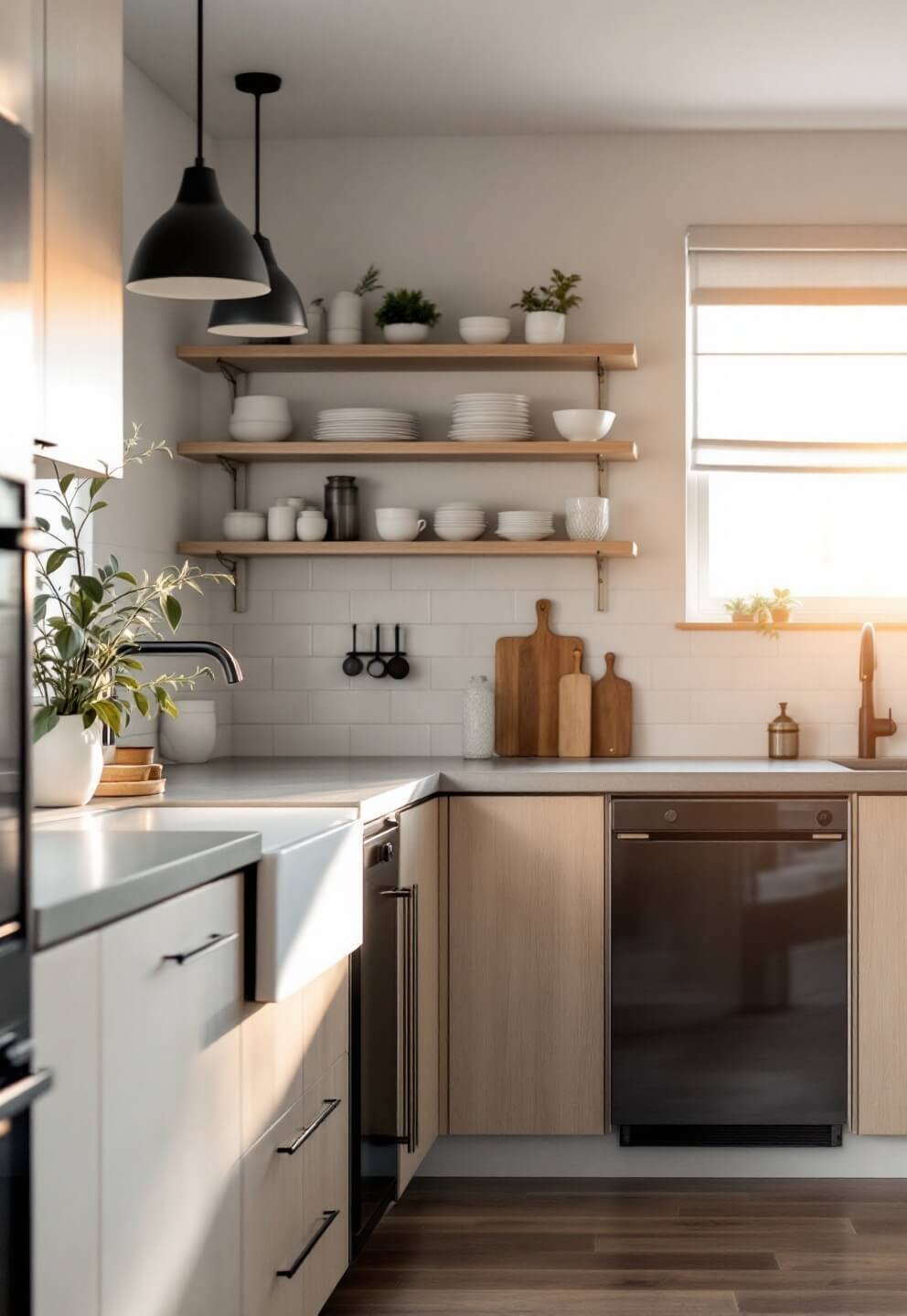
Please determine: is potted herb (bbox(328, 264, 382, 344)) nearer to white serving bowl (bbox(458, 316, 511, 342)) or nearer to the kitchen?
the kitchen

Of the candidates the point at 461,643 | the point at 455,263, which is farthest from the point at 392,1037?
the point at 455,263

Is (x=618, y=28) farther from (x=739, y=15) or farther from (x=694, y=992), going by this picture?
(x=694, y=992)

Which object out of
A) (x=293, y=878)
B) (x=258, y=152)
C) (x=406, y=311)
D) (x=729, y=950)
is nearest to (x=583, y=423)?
(x=406, y=311)

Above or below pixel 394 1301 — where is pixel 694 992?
above

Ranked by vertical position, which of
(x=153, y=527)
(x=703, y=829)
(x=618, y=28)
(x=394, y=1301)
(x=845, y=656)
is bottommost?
(x=394, y=1301)

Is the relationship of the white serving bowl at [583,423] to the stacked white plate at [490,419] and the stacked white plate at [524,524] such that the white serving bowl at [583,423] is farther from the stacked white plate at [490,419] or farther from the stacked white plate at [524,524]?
the stacked white plate at [524,524]

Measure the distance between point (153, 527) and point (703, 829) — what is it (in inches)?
63.9

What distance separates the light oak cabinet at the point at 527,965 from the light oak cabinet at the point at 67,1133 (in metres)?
2.07

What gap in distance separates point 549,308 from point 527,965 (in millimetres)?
1814

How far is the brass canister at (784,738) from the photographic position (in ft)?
13.6

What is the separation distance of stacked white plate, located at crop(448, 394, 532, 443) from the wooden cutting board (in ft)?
1.63

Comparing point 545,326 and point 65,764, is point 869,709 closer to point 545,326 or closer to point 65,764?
point 545,326

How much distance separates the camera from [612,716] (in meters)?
4.23

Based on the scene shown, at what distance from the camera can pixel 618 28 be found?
11.7ft
